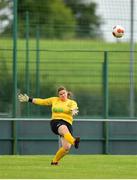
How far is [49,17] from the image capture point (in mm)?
46781

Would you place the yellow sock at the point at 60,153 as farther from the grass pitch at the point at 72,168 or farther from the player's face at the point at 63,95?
the player's face at the point at 63,95

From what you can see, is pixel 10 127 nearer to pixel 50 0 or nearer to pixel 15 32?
pixel 15 32

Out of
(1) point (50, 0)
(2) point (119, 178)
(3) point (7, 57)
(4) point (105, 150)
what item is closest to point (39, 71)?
(3) point (7, 57)

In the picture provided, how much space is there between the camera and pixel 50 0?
183 feet

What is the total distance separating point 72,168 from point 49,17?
29.0 meters

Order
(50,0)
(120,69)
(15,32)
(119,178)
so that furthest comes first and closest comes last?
(50,0) → (120,69) → (15,32) → (119,178)

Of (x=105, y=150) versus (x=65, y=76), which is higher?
(x=65, y=76)

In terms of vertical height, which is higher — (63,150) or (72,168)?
(63,150)

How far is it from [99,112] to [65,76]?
1.23m

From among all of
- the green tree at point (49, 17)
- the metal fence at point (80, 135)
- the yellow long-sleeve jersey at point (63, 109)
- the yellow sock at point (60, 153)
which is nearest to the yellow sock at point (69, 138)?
the yellow sock at point (60, 153)

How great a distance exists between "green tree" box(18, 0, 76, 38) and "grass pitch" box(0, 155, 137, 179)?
8890mm

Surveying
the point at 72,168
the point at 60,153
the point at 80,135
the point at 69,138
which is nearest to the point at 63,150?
the point at 60,153

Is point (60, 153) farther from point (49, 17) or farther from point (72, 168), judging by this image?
point (49, 17)

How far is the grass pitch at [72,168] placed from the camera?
1680 cm
